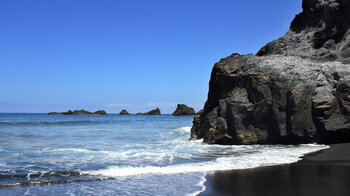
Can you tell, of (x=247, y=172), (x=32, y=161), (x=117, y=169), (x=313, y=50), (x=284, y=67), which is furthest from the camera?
(x=313, y=50)

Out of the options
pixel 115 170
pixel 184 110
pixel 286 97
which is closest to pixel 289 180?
pixel 115 170

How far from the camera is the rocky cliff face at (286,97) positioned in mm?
14789

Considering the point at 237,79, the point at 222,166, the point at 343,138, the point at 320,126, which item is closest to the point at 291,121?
the point at 320,126

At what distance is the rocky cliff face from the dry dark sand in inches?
186

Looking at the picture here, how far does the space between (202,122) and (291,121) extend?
6109 mm

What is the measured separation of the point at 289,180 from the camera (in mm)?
7461

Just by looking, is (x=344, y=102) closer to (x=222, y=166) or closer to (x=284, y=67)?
(x=284, y=67)

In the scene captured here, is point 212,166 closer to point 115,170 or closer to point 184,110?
point 115,170

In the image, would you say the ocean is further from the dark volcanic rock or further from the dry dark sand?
the dark volcanic rock

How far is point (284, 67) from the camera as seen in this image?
16.0 m

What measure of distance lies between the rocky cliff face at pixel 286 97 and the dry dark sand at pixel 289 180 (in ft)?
15.5

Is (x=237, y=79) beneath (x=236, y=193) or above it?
above

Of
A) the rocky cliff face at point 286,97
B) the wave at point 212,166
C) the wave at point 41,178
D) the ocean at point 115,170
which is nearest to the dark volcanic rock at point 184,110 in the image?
the rocky cliff face at point 286,97

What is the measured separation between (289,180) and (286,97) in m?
8.72
